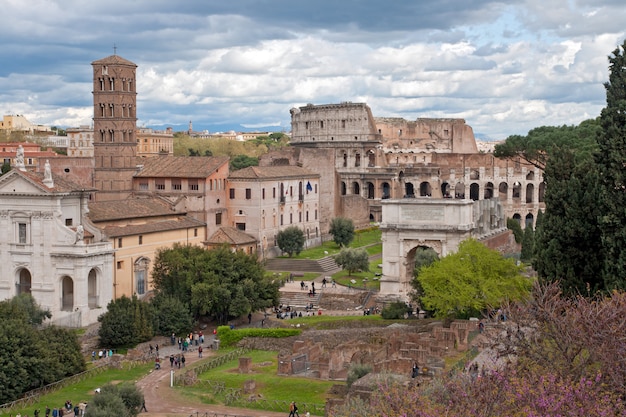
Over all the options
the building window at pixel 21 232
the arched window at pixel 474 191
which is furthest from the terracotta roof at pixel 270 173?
the arched window at pixel 474 191

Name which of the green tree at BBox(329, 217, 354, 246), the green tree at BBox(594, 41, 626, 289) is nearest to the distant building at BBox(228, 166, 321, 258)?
the green tree at BBox(329, 217, 354, 246)

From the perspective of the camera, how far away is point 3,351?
38.1 m

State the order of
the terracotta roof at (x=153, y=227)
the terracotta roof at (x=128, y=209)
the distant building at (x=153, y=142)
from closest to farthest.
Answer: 1. the terracotta roof at (x=153, y=227)
2. the terracotta roof at (x=128, y=209)
3. the distant building at (x=153, y=142)

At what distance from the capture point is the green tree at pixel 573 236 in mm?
36531

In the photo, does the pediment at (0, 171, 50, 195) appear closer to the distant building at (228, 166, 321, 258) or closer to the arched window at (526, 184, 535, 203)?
the distant building at (228, 166, 321, 258)

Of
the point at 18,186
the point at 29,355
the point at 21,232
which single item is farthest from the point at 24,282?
the point at 29,355

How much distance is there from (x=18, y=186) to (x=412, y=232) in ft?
76.3

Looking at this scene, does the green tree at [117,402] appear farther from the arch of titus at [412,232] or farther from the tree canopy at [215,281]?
the arch of titus at [412,232]

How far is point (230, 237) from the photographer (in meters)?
63.0

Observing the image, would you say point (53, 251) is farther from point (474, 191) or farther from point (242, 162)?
point (242, 162)

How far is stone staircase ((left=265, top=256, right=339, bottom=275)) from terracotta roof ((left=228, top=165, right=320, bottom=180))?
6927 mm

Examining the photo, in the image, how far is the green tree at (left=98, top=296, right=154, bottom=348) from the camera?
153ft

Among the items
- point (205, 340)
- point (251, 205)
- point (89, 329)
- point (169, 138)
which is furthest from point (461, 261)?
point (169, 138)

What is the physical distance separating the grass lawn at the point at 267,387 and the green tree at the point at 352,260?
64.5 feet
